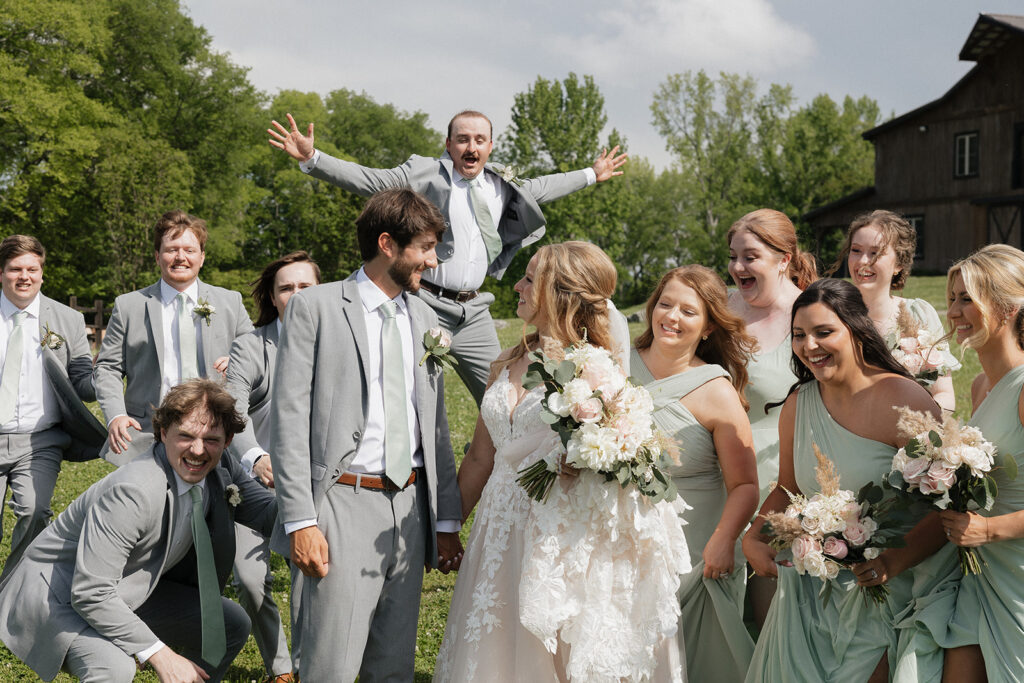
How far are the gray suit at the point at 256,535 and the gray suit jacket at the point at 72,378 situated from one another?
5.11ft

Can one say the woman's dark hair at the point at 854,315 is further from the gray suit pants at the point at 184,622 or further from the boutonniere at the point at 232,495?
the gray suit pants at the point at 184,622

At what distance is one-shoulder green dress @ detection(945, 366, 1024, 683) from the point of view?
12.6 ft

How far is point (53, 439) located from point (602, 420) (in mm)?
5103

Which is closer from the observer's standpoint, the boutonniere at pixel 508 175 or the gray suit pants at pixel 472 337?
the gray suit pants at pixel 472 337

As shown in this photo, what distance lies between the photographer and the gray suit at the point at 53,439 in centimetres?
704

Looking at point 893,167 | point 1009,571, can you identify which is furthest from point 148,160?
point 1009,571

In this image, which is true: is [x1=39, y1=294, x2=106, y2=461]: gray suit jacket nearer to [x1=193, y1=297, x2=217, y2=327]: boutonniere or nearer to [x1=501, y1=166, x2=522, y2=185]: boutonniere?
[x1=193, y1=297, x2=217, y2=327]: boutonniere

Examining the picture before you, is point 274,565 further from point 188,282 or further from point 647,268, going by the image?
point 647,268

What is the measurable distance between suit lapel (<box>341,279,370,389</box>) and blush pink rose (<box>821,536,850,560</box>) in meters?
2.21

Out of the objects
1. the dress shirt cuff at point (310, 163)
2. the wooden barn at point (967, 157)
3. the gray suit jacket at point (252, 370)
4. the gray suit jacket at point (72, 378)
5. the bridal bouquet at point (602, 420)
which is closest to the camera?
the bridal bouquet at point (602, 420)

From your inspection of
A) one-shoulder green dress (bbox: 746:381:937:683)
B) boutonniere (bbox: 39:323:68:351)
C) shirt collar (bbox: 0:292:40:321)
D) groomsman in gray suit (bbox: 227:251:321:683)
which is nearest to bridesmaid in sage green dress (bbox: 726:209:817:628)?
one-shoulder green dress (bbox: 746:381:937:683)

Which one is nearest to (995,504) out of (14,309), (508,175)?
(508,175)

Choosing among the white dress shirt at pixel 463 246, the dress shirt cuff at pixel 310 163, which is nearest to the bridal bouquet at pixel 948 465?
the white dress shirt at pixel 463 246

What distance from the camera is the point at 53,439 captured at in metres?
7.28
